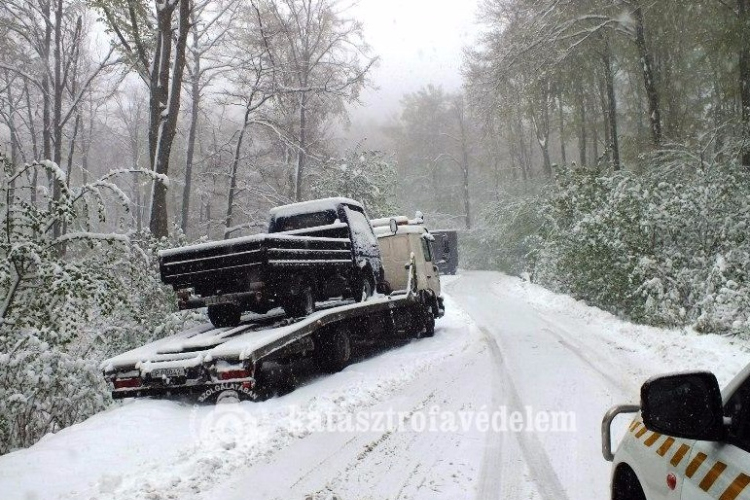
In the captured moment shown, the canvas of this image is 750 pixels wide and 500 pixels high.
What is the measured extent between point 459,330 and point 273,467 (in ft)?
30.6

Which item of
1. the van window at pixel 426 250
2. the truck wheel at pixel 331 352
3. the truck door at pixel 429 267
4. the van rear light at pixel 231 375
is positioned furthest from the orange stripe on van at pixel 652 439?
the van window at pixel 426 250

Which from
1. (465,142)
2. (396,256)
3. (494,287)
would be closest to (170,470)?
(396,256)

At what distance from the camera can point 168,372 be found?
254 inches

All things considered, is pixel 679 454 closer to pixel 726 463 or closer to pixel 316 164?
pixel 726 463

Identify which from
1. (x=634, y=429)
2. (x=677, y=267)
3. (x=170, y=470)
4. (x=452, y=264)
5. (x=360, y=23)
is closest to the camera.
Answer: (x=634, y=429)

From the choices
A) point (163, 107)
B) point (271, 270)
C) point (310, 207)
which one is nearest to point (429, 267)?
point (310, 207)

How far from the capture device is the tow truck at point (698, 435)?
1.65m

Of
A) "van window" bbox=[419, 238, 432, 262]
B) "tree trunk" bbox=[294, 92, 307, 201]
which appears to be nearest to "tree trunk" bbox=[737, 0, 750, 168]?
"van window" bbox=[419, 238, 432, 262]

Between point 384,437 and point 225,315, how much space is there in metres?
4.24

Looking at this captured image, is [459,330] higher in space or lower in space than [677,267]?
lower

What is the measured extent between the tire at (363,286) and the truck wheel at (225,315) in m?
2.20

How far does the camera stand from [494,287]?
94.8 feet

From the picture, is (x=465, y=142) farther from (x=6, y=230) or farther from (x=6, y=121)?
(x=6, y=230)

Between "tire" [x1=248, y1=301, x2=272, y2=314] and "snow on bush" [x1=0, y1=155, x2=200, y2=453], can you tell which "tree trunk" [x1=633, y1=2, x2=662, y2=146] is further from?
"snow on bush" [x1=0, y1=155, x2=200, y2=453]
